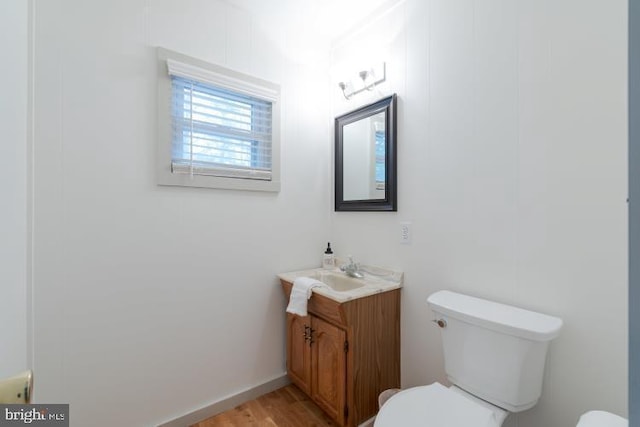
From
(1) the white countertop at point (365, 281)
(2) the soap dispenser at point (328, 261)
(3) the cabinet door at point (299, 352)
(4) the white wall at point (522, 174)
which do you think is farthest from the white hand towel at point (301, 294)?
(4) the white wall at point (522, 174)

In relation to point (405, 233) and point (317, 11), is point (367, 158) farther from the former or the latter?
point (317, 11)

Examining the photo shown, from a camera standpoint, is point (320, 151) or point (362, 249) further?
point (320, 151)

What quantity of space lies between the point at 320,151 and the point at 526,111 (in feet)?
4.35

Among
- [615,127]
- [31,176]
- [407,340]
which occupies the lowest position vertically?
[407,340]

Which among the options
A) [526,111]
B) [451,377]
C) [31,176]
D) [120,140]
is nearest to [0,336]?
[31,176]

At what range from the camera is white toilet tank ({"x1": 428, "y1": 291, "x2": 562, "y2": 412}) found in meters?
1.06

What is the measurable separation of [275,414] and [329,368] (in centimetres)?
48

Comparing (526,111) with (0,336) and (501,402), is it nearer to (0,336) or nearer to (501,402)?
(501,402)

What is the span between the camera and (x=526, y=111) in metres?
A: 1.23

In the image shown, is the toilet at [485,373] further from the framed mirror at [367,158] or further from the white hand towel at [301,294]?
the framed mirror at [367,158]

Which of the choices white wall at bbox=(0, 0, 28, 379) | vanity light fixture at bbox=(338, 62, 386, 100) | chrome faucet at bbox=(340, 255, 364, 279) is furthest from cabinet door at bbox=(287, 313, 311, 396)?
vanity light fixture at bbox=(338, 62, 386, 100)

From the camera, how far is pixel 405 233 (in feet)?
5.63

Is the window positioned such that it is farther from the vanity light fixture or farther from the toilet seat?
the toilet seat

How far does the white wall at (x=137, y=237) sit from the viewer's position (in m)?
1.29
